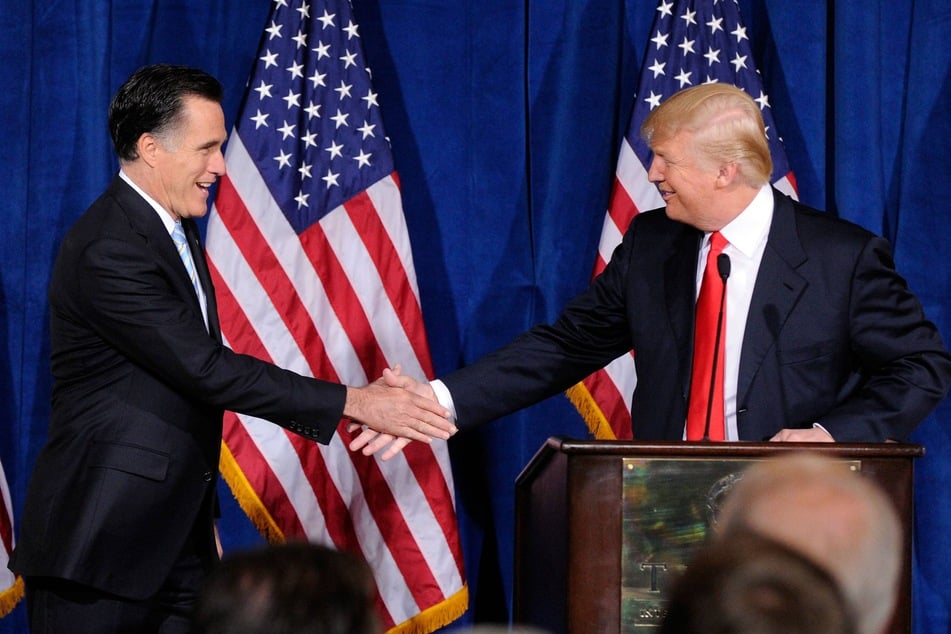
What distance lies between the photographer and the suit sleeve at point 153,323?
297 centimetres

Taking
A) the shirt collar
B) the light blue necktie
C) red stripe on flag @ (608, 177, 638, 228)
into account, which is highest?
red stripe on flag @ (608, 177, 638, 228)

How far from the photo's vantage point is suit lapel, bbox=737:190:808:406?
3074 millimetres

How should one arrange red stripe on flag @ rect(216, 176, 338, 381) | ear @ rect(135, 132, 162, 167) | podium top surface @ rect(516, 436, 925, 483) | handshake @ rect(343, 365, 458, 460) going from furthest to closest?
red stripe on flag @ rect(216, 176, 338, 381)
handshake @ rect(343, 365, 458, 460)
ear @ rect(135, 132, 162, 167)
podium top surface @ rect(516, 436, 925, 483)

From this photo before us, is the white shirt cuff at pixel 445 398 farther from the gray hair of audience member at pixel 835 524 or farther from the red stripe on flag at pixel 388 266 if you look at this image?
the gray hair of audience member at pixel 835 524

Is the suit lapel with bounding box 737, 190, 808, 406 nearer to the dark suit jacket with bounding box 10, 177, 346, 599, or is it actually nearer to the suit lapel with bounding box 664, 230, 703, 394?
the suit lapel with bounding box 664, 230, 703, 394

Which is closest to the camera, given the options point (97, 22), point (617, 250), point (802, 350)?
point (802, 350)

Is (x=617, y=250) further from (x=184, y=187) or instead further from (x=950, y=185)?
(x=950, y=185)

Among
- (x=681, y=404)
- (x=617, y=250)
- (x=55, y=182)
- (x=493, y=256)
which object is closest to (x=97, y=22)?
(x=55, y=182)

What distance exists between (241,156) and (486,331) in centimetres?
110

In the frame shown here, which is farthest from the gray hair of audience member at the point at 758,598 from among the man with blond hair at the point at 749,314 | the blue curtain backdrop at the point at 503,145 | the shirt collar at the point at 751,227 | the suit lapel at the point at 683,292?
the blue curtain backdrop at the point at 503,145

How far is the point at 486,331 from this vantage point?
4.80m

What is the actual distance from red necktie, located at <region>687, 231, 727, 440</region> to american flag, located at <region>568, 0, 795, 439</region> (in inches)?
48.6

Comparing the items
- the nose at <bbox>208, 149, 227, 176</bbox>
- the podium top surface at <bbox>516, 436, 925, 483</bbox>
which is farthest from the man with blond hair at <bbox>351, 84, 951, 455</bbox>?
the nose at <bbox>208, 149, 227, 176</bbox>

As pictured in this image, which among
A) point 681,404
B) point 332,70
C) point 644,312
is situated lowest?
point 681,404
